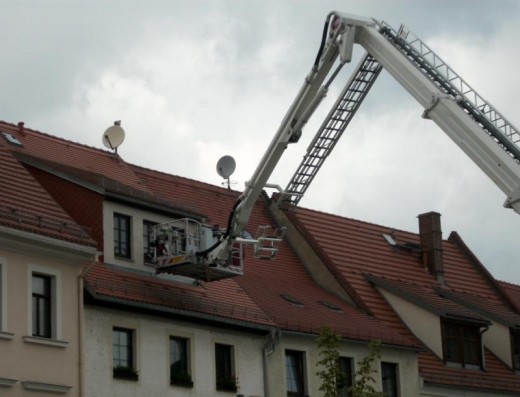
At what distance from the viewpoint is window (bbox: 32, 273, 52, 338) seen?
124ft

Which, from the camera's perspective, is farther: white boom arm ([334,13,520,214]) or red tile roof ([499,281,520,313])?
red tile roof ([499,281,520,313])

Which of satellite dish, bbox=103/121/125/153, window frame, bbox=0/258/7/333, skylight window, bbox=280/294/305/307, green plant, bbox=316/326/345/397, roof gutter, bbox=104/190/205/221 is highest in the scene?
satellite dish, bbox=103/121/125/153

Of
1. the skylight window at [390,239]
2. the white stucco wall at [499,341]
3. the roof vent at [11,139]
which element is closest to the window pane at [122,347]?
the roof vent at [11,139]

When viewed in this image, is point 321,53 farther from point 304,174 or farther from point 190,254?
point 304,174

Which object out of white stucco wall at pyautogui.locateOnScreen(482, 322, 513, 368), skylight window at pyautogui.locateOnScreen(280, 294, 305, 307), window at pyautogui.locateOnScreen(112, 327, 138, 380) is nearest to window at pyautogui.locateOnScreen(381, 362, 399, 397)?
skylight window at pyautogui.locateOnScreen(280, 294, 305, 307)

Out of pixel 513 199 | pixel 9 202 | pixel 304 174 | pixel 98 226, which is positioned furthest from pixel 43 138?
pixel 513 199

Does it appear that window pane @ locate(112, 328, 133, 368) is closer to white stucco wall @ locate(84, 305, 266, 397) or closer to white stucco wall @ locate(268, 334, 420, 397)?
white stucco wall @ locate(84, 305, 266, 397)

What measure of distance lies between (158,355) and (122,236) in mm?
3985

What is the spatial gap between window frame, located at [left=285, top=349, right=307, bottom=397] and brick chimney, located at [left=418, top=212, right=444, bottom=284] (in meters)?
14.7

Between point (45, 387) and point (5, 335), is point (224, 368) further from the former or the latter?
point (5, 335)

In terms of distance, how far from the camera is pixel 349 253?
58312 millimetres

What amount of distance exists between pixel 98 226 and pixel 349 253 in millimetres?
18071

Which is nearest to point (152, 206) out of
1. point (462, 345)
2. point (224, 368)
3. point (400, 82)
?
point (224, 368)

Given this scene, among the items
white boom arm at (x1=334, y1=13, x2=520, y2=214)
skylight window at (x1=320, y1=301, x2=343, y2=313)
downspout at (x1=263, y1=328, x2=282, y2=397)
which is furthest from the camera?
skylight window at (x1=320, y1=301, x2=343, y2=313)
